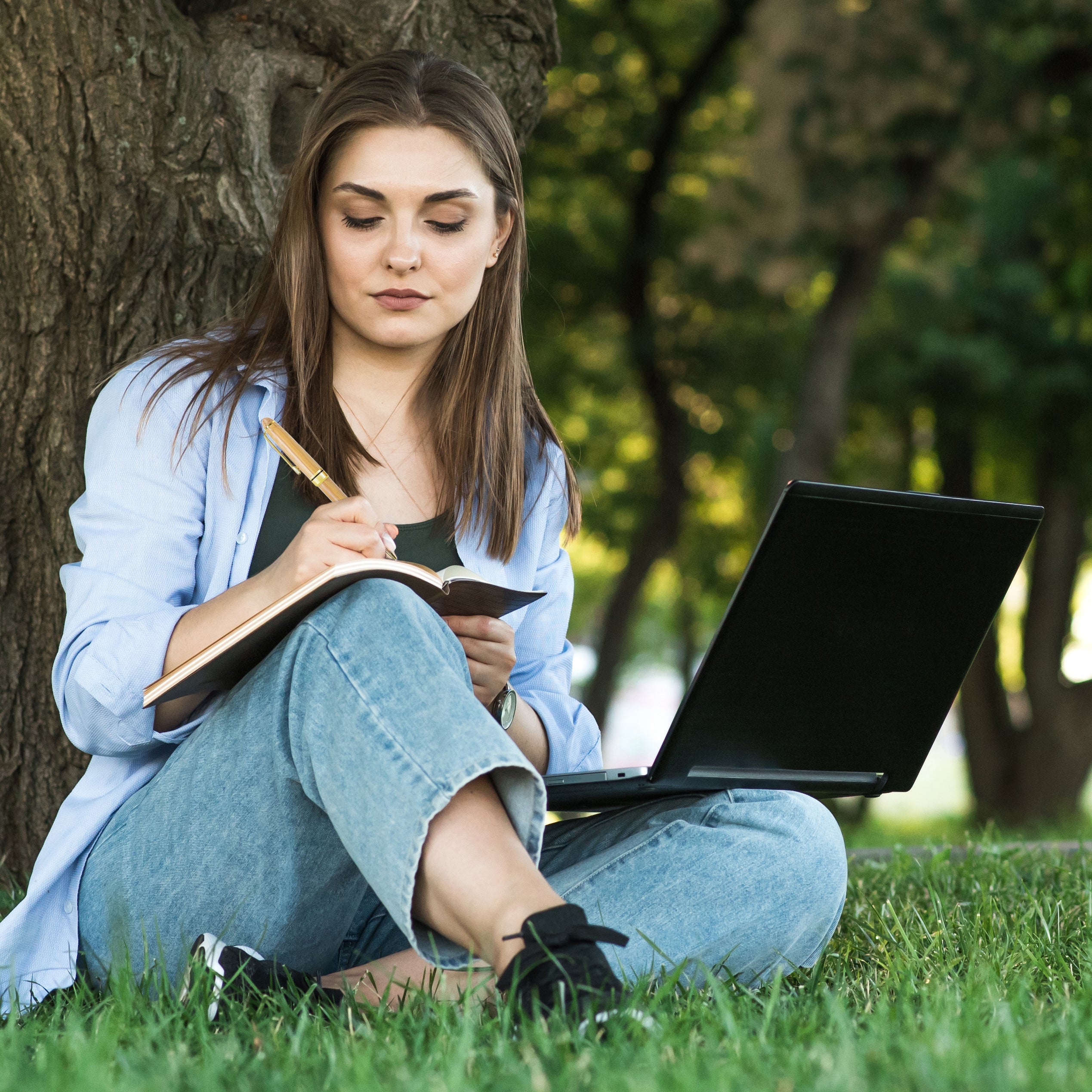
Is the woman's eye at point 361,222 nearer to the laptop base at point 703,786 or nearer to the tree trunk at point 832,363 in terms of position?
the laptop base at point 703,786

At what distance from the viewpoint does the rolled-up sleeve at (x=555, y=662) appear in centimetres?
251

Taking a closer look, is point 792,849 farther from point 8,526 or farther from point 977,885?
point 8,526

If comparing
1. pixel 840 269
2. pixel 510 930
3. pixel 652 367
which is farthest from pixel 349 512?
pixel 652 367


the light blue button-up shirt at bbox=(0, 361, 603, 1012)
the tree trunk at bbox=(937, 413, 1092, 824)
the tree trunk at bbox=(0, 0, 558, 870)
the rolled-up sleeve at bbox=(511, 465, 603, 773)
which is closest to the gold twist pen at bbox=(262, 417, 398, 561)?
the light blue button-up shirt at bbox=(0, 361, 603, 1012)

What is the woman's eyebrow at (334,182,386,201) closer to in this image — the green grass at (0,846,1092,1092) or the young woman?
the young woman

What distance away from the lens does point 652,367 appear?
1113cm

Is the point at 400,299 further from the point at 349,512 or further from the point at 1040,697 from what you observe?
the point at 1040,697

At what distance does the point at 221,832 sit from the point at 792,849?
3.07ft

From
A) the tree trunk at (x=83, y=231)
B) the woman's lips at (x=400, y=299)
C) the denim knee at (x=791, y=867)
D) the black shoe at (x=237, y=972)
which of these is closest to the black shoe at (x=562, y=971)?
the black shoe at (x=237, y=972)

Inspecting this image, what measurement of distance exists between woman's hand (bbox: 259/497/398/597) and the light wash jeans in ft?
0.20

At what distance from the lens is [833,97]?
7.91 metres

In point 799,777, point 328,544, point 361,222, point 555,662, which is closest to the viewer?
point 328,544

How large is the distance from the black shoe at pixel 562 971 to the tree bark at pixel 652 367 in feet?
29.5

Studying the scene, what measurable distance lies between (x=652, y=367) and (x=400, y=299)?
28.7ft
